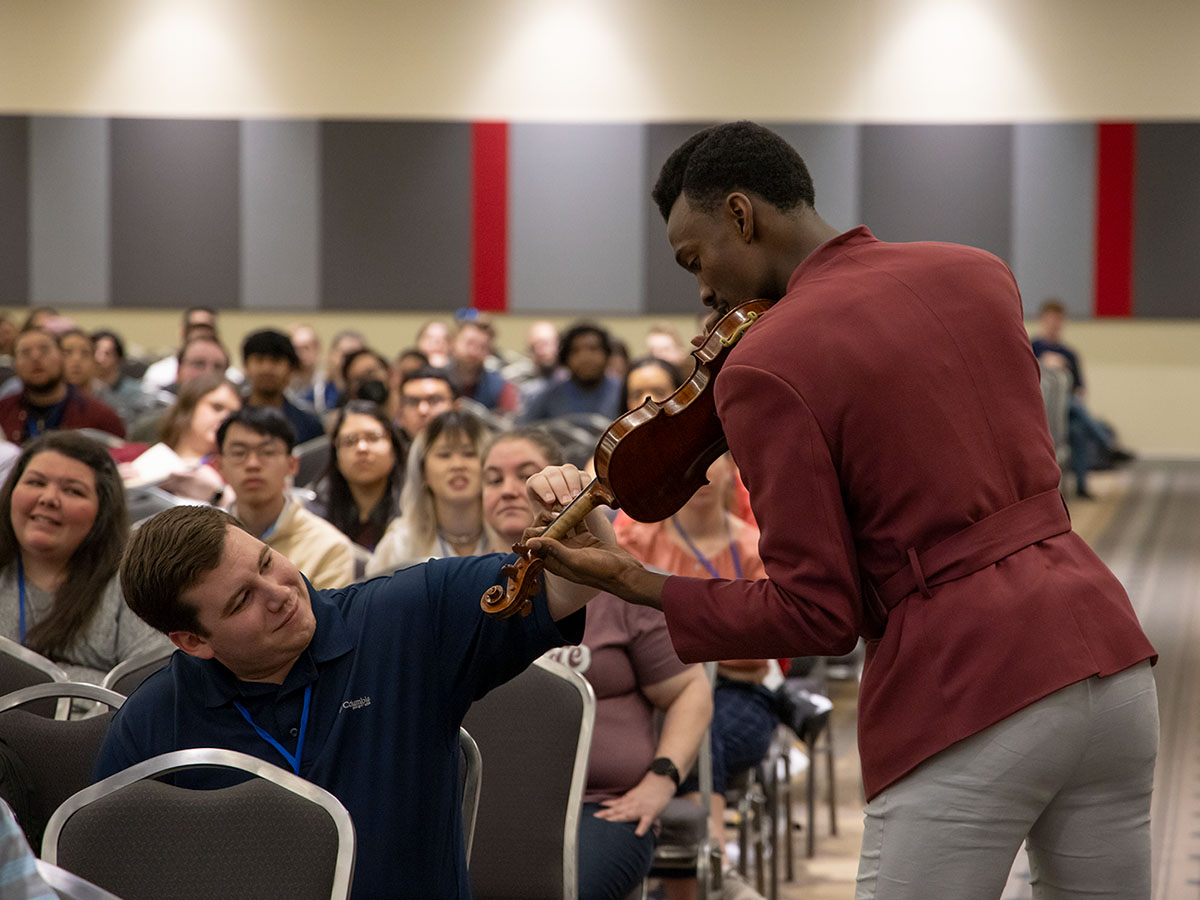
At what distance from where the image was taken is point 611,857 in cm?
272

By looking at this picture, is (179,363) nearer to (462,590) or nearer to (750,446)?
(462,590)

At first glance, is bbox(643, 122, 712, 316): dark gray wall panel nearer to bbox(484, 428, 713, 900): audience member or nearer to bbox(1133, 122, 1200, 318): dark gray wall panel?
bbox(1133, 122, 1200, 318): dark gray wall panel

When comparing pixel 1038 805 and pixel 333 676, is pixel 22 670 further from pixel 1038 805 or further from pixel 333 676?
pixel 1038 805

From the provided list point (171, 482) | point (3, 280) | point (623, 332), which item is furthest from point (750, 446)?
point (3, 280)

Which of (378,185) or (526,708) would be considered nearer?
(526,708)

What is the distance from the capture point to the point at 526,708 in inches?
104

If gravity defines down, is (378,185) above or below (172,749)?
above

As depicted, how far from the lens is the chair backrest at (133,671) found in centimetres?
266

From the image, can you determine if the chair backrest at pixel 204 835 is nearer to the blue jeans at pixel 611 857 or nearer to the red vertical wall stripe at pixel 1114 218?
the blue jeans at pixel 611 857

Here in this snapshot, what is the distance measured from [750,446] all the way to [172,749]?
0.92m

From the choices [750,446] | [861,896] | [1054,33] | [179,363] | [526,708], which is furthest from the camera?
[1054,33]

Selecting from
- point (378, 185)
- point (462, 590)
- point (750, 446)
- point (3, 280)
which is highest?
point (378, 185)

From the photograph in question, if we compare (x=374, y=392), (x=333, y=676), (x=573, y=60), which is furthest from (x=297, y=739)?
(x=573, y=60)

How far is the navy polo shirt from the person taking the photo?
1979 mm
